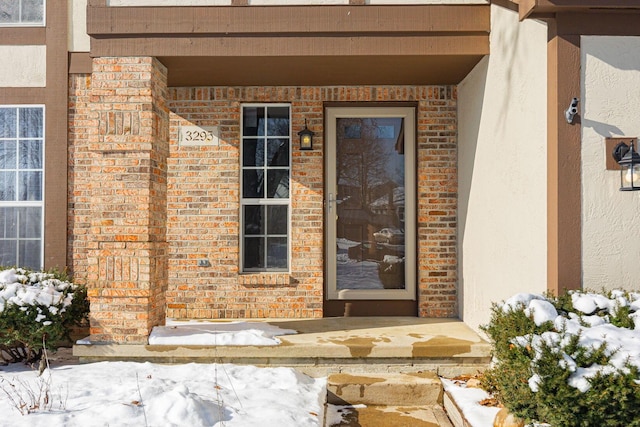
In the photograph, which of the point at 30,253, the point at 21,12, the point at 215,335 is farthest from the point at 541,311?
the point at 21,12

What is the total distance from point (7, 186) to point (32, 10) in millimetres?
1958

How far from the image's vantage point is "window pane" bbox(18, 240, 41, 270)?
605 centimetres

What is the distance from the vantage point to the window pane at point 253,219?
20.9 feet

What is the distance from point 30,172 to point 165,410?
377 centimetres

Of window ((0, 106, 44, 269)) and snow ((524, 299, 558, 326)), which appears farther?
window ((0, 106, 44, 269))

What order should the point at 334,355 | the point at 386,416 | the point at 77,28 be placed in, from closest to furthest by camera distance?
the point at 386,416 < the point at 334,355 < the point at 77,28

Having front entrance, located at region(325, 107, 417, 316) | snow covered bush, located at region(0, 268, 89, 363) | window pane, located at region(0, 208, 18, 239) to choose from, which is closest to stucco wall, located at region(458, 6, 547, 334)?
front entrance, located at region(325, 107, 417, 316)

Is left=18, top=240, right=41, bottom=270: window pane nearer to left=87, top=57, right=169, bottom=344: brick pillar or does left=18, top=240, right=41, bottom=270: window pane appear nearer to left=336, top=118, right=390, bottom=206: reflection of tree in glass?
left=87, top=57, right=169, bottom=344: brick pillar

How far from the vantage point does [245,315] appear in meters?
6.22

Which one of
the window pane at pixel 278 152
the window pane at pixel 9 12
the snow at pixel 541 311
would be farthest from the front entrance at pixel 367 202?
the window pane at pixel 9 12

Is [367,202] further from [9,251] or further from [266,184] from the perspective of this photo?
[9,251]

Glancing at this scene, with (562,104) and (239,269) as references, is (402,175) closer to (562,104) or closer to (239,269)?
(239,269)

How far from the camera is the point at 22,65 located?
19.6 feet

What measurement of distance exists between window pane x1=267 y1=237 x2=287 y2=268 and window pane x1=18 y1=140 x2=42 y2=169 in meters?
2.70
